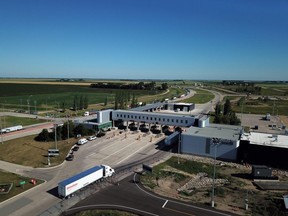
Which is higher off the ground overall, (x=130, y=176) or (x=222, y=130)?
(x=222, y=130)

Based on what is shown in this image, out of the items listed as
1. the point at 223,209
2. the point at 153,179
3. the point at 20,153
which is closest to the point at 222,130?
the point at 153,179

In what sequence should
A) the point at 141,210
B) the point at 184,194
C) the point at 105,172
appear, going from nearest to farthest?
the point at 141,210 < the point at 184,194 < the point at 105,172

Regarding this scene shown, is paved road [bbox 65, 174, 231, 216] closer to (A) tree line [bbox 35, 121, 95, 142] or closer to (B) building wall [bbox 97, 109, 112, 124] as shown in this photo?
(A) tree line [bbox 35, 121, 95, 142]

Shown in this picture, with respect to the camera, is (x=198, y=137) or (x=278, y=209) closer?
(x=278, y=209)

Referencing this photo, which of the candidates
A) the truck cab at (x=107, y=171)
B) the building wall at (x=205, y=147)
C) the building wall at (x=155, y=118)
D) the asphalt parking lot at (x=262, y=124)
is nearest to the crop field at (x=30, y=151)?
the truck cab at (x=107, y=171)

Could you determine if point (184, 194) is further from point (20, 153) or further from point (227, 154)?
point (20, 153)

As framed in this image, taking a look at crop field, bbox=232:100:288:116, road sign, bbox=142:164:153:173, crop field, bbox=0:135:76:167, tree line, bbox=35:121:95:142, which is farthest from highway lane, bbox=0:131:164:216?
crop field, bbox=232:100:288:116

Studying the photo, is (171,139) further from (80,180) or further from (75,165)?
(80,180)

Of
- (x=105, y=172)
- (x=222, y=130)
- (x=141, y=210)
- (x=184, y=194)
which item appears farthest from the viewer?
(x=222, y=130)
